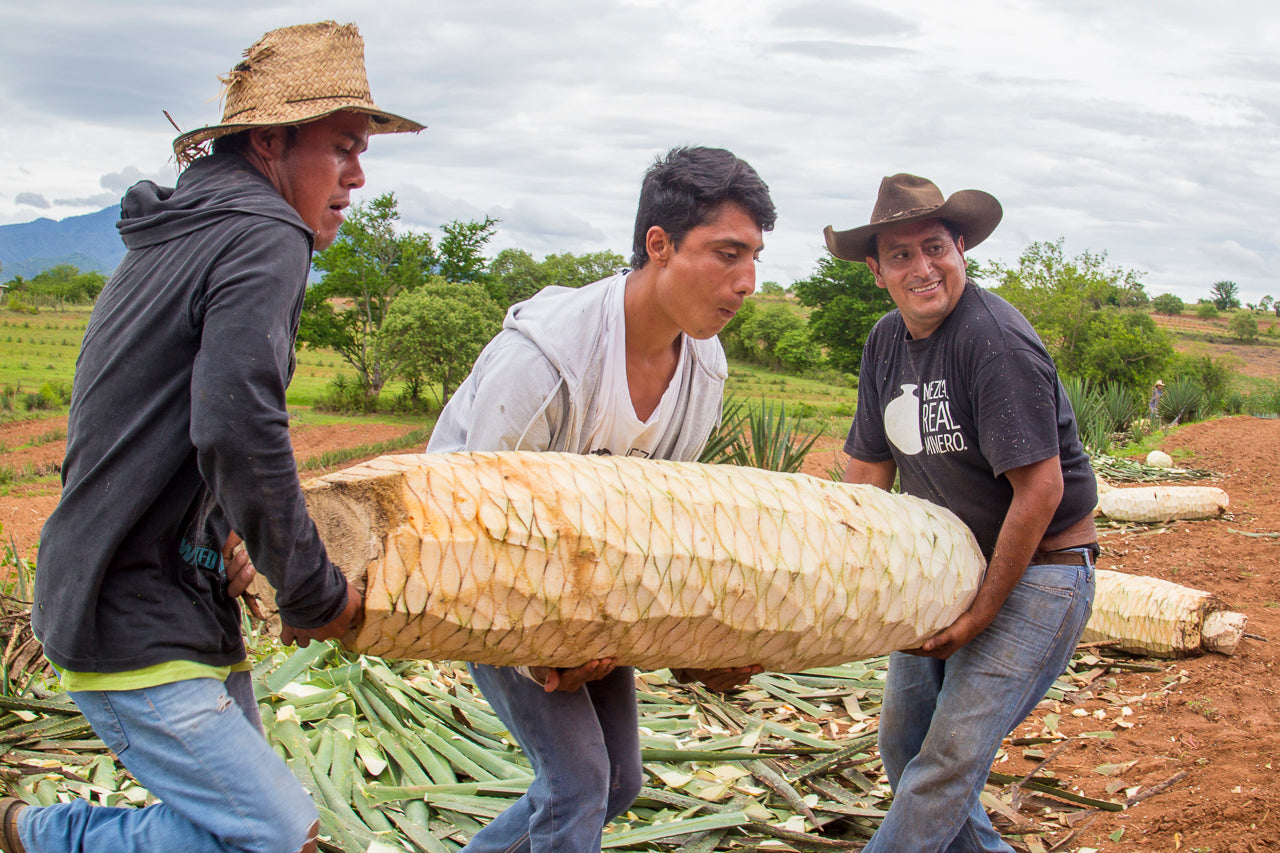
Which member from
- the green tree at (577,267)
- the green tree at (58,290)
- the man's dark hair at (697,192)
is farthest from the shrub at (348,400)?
the green tree at (58,290)

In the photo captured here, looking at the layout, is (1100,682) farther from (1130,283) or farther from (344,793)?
(1130,283)

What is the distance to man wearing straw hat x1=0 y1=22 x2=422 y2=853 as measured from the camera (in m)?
1.55

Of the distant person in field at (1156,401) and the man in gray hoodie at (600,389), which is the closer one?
the man in gray hoodie at (600,389)

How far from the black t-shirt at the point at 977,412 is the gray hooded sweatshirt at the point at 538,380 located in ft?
3.06

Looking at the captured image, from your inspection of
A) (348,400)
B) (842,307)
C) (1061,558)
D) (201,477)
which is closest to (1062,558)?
(1061,558)

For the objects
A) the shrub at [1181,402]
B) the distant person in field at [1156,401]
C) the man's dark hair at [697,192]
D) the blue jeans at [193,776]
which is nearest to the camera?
the blue jeans at [193,776]

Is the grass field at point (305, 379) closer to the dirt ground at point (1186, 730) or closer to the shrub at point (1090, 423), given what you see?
the shrub at point (1090, 423)

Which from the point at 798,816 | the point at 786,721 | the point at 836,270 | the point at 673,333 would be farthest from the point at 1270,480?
the point at 836,270

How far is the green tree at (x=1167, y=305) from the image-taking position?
84.1 meters

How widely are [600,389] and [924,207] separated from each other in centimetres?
109

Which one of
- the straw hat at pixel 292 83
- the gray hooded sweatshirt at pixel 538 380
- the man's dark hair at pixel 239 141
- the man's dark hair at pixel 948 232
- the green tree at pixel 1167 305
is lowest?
the gray hooded sweatshirt at pixel 538 380

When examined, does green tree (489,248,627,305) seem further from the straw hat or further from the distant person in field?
the straw hat

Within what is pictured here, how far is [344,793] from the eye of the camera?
3.02 meters

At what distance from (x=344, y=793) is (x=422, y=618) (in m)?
1.62
